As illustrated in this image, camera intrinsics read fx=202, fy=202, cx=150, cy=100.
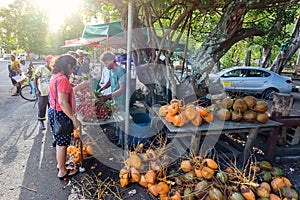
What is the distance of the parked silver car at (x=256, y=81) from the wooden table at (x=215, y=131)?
570 cm

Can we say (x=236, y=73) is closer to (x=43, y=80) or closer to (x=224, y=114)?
Result: (x=224, y=114)

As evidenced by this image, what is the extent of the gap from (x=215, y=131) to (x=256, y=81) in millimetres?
7334

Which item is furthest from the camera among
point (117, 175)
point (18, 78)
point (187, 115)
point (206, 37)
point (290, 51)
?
point (290, 51)

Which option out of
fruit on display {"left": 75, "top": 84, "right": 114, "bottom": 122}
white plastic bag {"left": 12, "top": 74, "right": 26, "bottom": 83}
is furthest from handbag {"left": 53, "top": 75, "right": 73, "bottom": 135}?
white plastic bag {"left": 12, "top": 74, "right": 26, "bottom": 83}

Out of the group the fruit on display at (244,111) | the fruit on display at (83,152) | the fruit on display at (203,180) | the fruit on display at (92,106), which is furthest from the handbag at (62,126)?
the fruit on display at (244,111)

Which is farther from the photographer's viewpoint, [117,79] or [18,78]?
[18,78]

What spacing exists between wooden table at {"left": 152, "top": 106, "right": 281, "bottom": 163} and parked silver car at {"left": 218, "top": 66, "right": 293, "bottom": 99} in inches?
224

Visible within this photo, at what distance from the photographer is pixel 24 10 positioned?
30.2 m

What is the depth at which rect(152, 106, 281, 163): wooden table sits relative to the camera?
2.36m

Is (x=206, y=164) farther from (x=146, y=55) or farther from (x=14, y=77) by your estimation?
(x=14, y=77)

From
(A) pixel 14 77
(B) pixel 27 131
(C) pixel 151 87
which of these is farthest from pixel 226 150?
(A) pixel 14 77

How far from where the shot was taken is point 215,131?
8.16 ft

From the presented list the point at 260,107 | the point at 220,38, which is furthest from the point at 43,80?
the point at 260,107

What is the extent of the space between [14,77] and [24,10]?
96.0ft
